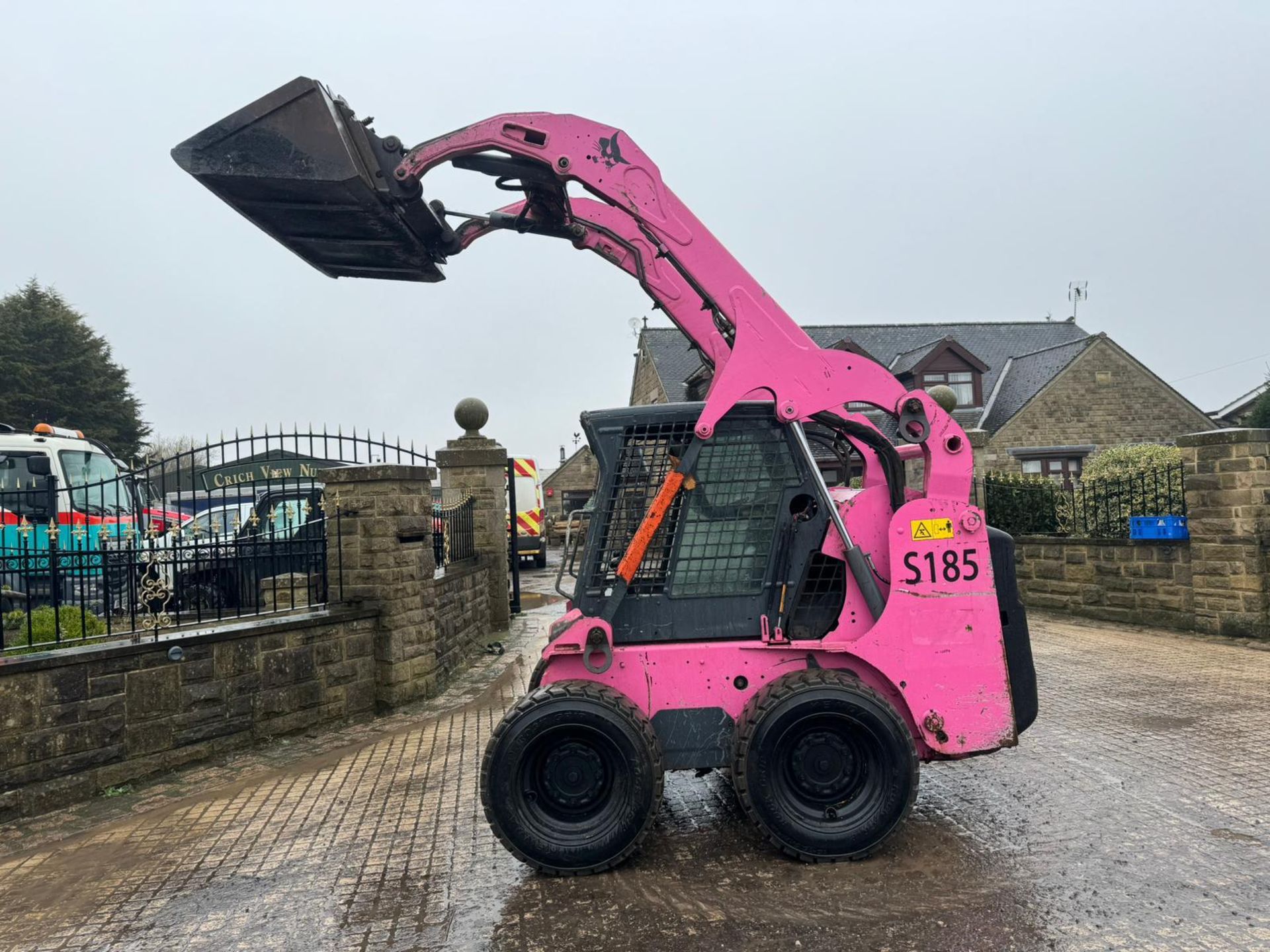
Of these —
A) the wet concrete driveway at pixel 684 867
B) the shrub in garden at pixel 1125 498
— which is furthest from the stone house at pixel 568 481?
the wet concrete driveway at pixel 684 867

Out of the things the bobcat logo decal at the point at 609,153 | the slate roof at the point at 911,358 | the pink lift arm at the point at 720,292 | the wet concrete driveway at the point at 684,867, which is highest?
the slate roof at the point at 911,358

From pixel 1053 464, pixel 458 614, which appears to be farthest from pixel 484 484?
pixel 1053 464

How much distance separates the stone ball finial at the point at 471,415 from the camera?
39.9 feet

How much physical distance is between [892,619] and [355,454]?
5508mm

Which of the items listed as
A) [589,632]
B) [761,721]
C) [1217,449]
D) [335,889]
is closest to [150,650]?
[335,889]

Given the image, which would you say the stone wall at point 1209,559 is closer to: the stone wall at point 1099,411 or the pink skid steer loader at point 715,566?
the pink skid steer loader at point 715,566

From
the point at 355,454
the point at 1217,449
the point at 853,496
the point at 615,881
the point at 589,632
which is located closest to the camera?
the point at 615,881

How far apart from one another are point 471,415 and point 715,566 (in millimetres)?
8557

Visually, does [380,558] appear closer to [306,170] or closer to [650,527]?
[650,527]

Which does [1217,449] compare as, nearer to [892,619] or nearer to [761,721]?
[892,619]

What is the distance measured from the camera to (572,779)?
395 centimetres

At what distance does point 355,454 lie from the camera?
7910mm

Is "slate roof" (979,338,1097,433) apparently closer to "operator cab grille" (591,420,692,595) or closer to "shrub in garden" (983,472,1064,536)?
"shrub in garden" (983,472,1064,536)

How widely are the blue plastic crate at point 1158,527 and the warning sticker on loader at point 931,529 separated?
754 centimetres
